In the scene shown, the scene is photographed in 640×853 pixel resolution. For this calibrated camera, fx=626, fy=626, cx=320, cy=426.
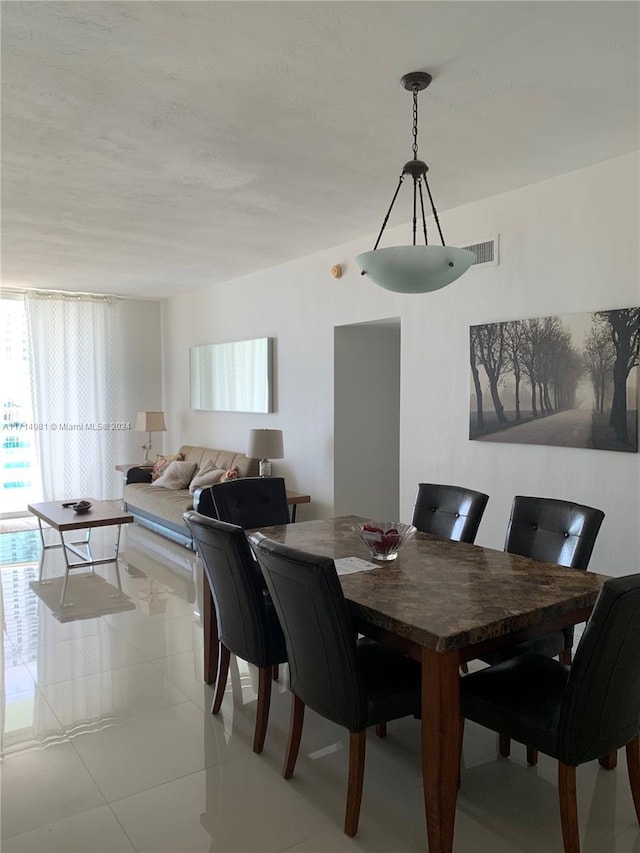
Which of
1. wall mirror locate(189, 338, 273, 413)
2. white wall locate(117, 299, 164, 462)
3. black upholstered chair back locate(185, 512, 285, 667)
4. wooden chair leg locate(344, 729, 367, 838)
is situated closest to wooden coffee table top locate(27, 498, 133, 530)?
wall mirror locate(189, 338, 273, 413)

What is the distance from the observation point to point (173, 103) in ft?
8.90

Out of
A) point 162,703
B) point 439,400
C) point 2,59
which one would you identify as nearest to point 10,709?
point 162,703

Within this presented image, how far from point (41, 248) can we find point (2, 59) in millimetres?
3333

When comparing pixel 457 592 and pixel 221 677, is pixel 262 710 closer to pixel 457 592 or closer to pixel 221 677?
pixel 221 677

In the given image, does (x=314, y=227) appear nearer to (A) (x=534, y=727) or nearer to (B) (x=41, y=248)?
(B) (x=41, y=248)

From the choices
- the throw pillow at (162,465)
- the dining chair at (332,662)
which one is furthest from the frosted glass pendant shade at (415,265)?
the throw pillow at (162,465)

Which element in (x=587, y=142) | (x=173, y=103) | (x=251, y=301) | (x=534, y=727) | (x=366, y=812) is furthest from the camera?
(x=251, y=301)

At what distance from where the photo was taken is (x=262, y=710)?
2.56m

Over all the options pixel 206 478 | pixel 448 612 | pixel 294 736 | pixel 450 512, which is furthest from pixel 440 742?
pixel 206 478

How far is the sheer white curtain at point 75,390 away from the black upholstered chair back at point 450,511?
227 inches

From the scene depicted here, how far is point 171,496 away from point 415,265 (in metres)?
4.47

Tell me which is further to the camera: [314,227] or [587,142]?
[314,227]

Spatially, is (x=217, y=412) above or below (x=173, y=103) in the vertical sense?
below

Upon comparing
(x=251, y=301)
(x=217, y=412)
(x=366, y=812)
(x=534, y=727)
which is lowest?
(x=366, y=812)
